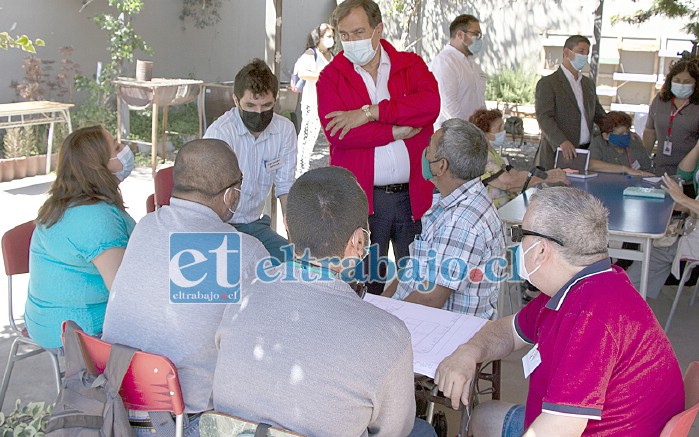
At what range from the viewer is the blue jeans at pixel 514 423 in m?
2.40

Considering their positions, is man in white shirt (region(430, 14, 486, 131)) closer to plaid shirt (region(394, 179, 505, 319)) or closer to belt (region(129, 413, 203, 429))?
plaid shirt (region(394, 179, 505, 319))

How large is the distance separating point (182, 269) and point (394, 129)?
1837 millimetres

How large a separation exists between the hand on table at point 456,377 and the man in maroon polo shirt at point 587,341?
15mm

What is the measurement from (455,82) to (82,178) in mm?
3663

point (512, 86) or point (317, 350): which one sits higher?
point (512, 86)

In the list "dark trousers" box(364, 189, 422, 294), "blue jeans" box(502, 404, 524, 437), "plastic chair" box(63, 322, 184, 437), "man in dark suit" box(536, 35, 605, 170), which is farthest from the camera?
Answer: "man in dark suit" box(536, 35, 605, 170)

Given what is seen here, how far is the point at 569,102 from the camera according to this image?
6.09m

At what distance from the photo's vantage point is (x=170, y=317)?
229cm

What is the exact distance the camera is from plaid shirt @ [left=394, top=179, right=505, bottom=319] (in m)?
2.93

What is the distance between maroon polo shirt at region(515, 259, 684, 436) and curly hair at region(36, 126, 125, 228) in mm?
1864

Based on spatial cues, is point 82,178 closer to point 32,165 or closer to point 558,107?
point 558,107

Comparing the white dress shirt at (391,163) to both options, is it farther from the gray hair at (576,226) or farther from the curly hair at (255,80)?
the gray hair at (576,226)

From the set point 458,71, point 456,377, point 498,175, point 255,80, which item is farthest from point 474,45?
point 456,377

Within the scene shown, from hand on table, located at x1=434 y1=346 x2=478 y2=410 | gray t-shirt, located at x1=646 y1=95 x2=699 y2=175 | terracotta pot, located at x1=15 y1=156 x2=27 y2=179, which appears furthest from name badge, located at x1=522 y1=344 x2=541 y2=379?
terracotta pot, located at x1=15 y1=156 x2=27 y2=179
